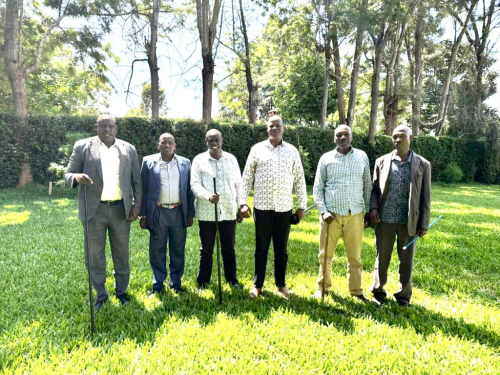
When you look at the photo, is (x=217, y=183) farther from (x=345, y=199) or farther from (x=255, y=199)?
(x=345, y=199)

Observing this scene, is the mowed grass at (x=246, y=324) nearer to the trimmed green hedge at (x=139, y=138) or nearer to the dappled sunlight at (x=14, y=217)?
the dappled sunlight at (x=14, y=217)

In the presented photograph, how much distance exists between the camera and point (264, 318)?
10.7 ft

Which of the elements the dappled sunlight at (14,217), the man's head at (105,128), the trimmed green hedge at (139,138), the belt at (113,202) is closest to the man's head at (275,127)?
the man's head at (105,128)

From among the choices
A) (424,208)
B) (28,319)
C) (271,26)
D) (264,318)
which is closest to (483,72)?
(271,26)

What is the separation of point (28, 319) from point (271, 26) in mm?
15690

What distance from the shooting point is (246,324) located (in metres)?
3.15

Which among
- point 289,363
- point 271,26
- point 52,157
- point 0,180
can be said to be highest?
point 271,26

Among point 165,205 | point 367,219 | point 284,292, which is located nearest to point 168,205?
point 165,205

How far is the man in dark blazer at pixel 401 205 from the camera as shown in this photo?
3455 mm

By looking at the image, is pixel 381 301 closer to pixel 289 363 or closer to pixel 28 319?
pixel 289 363

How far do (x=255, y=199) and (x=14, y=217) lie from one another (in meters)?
6.49

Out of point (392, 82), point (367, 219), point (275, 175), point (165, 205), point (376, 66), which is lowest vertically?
point (367, 219)

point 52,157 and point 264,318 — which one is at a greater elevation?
point 52,157

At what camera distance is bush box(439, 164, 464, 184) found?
64.6ft
